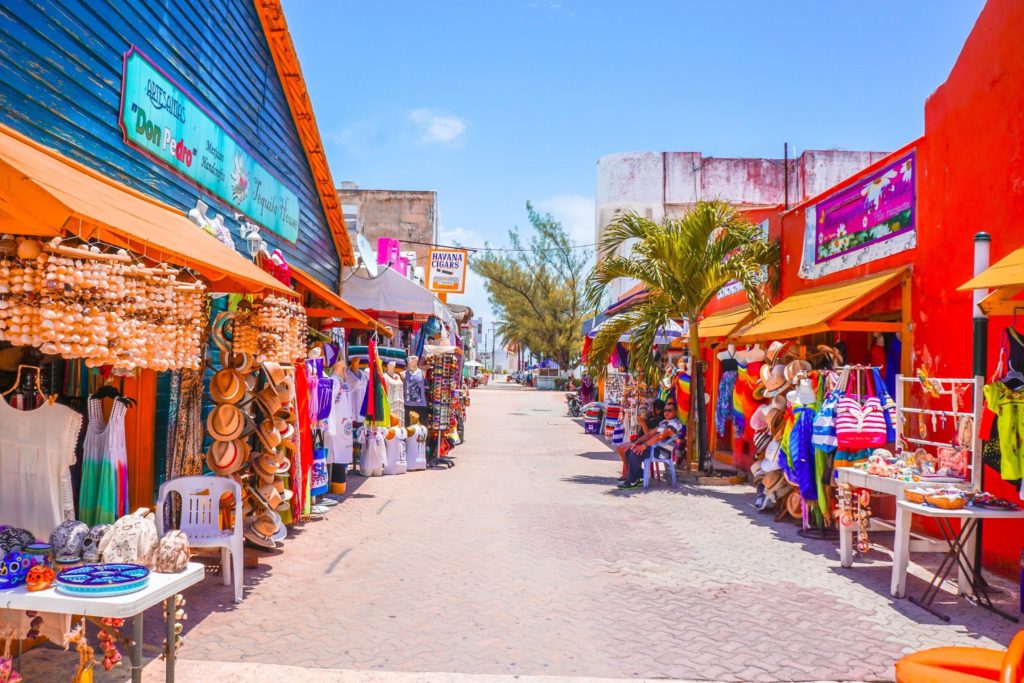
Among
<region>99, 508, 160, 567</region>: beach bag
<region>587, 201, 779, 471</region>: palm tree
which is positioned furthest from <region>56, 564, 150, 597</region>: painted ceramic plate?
<region>587, 201, 779, 471</region>: palm tree

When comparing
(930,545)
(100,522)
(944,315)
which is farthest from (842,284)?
(100,522)

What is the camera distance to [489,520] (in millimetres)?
8969

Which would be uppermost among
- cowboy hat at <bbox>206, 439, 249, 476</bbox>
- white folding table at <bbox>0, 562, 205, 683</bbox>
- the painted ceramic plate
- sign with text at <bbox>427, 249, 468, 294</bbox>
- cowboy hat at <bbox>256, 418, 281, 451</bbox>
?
sign with text at <bbox>427, 249, 468, 294</bbox>

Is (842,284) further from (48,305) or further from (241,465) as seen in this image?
(48,305)

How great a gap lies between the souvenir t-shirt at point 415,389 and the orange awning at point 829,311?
18.9 feet

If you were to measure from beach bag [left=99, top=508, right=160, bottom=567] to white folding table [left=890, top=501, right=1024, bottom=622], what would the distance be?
5397 mm

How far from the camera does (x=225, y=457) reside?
629 cm

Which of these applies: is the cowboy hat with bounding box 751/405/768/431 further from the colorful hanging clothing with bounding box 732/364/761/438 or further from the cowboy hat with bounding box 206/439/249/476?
the cowboy hat with bounding box 206/439/249/476

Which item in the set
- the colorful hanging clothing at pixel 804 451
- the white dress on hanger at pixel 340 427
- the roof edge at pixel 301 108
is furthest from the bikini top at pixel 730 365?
the roof edge at pixel 301 108

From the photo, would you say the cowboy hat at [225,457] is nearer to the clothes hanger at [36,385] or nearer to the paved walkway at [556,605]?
the paved walkway at [556,605]

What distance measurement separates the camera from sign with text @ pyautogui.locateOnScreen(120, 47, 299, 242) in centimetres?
663

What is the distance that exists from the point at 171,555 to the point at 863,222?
8988 mm

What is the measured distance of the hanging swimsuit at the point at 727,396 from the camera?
1305 cm

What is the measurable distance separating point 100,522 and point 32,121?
2807 millimetres
